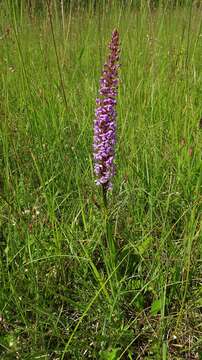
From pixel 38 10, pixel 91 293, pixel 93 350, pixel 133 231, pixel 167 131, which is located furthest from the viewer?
pixel 38 10

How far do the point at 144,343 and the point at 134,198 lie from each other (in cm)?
55

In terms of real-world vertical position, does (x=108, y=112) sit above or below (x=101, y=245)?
above

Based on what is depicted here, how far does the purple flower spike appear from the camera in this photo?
109 cm

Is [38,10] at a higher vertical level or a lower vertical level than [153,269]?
higher

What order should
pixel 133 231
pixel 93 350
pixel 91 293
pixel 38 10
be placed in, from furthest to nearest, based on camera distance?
pixel 38 10 < pixel 133 231 < pixel 91 293 < pixel 93 350

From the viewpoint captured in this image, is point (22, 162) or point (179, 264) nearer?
point (179, 264)

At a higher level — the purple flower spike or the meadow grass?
the purple flower spike

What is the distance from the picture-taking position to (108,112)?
1106mm

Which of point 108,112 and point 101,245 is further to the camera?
point 101,245

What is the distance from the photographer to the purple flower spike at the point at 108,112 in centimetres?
109

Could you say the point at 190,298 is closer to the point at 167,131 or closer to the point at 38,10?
the point at 167,131

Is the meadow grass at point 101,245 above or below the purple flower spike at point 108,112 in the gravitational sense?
below

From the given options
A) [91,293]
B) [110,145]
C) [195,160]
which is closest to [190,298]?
[91,293]

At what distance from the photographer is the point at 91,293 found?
1216 millimetres
